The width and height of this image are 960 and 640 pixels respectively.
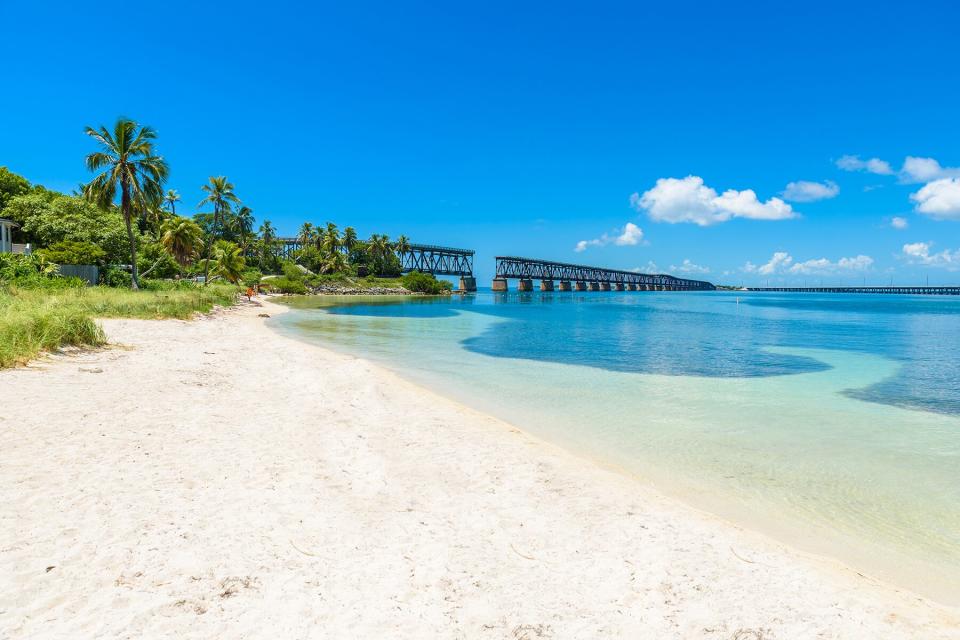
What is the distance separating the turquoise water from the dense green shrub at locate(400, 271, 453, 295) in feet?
310

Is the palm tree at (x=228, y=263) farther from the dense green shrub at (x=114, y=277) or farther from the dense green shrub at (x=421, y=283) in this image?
the dense green shrub at (x=421, y=283)

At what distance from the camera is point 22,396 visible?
8750mm

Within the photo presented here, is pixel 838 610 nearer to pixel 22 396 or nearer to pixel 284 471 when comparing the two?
pixel 284 471

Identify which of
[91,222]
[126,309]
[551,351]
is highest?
[91,222]

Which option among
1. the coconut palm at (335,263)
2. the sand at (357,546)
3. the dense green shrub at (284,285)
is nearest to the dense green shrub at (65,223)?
the dense green shrub at (284,285)

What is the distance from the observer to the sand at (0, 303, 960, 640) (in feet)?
13.1

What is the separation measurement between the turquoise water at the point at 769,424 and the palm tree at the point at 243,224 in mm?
80700

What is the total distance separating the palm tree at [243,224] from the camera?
96806mm

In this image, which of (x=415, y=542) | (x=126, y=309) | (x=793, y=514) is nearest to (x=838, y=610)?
(x=793, y=514)

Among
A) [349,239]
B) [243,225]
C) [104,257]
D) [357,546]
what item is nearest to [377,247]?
[349,239]

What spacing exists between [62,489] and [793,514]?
31.0ft

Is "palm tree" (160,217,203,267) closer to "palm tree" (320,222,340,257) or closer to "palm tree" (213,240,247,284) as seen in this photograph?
"palm tree" (213,240,247,284)

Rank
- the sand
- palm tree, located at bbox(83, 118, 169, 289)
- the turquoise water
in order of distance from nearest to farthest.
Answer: the sand, the turquoise water, palm tree, located at bbox(83, 118, 169, 289)

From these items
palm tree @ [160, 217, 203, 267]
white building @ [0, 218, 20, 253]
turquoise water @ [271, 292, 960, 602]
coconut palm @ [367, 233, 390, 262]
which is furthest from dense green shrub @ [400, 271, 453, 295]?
turquoise water @ [271, 292, 960, 602]
